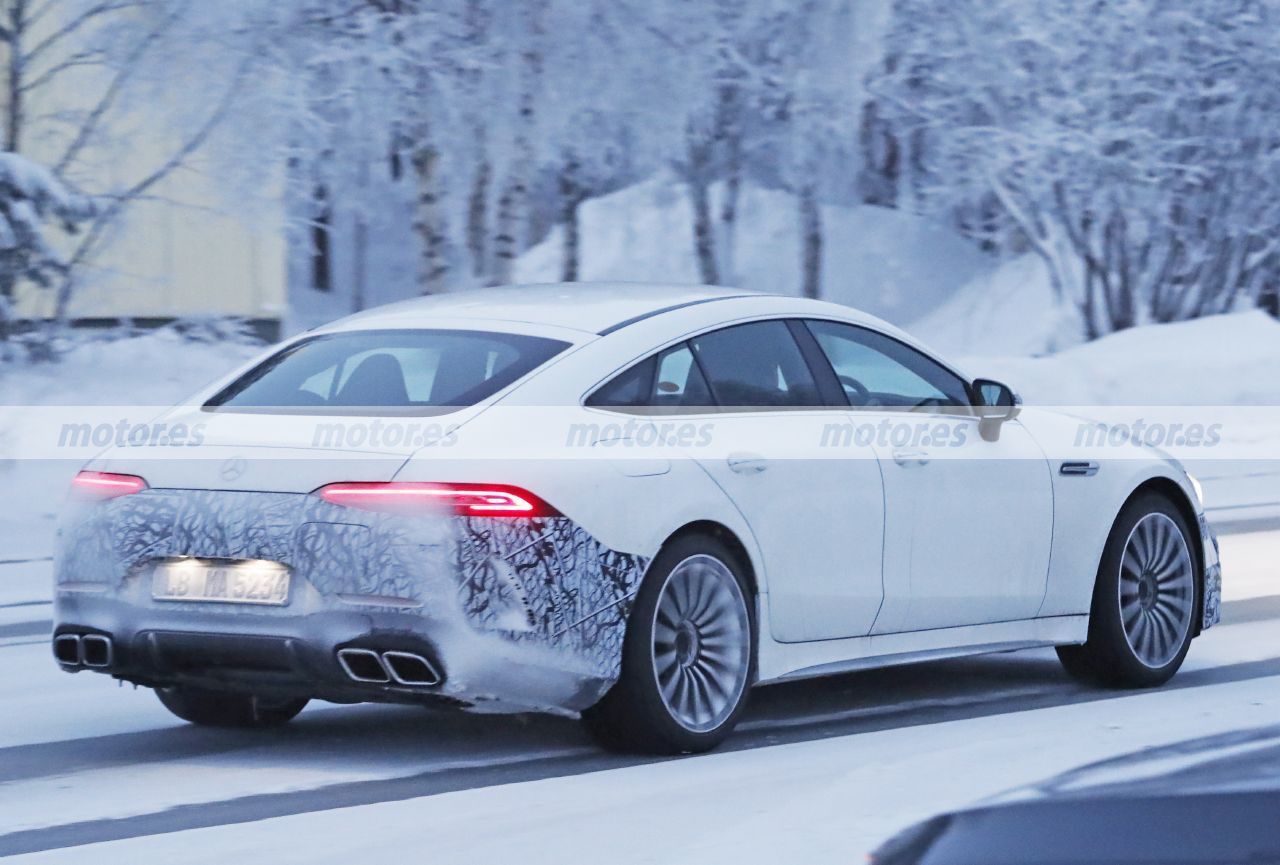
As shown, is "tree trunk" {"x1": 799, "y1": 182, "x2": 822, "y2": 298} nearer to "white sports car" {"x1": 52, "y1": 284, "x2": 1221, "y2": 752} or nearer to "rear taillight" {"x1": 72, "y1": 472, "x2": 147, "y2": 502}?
"white sports car" {"x1": 52, "y1": 284, "x2": 1221, "y2": 752}

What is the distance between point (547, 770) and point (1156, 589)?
2992mm

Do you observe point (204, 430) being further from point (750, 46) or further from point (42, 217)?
point (750, 46)

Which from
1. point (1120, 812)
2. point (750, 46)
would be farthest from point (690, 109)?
point (1120, 812)

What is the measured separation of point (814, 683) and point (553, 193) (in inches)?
1655

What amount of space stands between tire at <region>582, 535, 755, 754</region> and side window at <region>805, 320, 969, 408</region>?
103cm

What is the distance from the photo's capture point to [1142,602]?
8523 millimetres

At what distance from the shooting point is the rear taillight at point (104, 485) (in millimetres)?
6652

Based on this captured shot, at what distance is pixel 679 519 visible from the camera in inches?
264

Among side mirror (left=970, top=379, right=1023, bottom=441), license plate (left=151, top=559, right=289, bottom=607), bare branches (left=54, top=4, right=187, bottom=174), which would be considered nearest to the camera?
license plate (left=151, top=559, right=289, bottom=607)

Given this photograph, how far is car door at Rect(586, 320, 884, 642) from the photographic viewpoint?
6.98 meters

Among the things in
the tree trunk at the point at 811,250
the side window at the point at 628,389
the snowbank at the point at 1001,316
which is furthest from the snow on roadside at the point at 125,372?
the snowbank at the point at 1001,316

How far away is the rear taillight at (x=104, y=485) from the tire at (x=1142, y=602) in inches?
146

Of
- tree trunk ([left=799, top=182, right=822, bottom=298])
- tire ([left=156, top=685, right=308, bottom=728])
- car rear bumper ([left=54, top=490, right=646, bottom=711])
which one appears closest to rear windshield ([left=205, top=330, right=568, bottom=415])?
car rear bumper ([left=54, top=490, right=646, bottom=711])

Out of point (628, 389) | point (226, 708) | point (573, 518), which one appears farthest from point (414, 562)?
point (226, 708)
